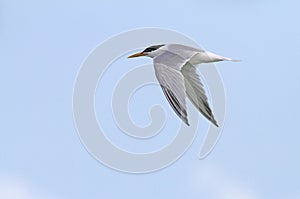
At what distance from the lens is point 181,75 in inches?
209

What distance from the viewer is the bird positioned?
514 cm

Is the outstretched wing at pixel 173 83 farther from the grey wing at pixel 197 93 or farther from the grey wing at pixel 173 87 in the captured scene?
the grey wing at pixel 197 93

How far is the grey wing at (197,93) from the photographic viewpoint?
598 centimetres

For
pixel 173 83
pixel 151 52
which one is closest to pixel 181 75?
pixel 173 83

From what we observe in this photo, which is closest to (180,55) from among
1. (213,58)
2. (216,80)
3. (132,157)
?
(213,58)

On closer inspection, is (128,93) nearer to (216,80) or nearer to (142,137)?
(142,137)

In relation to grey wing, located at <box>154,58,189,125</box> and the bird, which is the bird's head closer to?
the bird

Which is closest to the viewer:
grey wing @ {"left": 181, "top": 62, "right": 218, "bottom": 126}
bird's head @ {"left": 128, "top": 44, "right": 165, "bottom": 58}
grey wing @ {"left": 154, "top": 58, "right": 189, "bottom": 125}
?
grey wing @ {"left": 154, "top": 58, "right": 189, "bottom": 125}

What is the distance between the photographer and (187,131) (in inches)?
296

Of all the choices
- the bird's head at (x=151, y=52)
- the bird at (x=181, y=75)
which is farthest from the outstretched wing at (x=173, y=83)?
the bird's head at (x=151, y=52)

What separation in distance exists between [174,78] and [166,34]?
2686 mm

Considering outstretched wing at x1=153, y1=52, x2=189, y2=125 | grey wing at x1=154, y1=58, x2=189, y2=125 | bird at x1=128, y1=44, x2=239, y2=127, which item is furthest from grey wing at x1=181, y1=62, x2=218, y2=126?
grey wing at x1=154, y1=58, x2=189, y2=125

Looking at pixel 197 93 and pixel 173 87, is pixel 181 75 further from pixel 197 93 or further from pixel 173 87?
pixel 197 93

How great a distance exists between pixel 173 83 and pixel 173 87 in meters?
0.05
